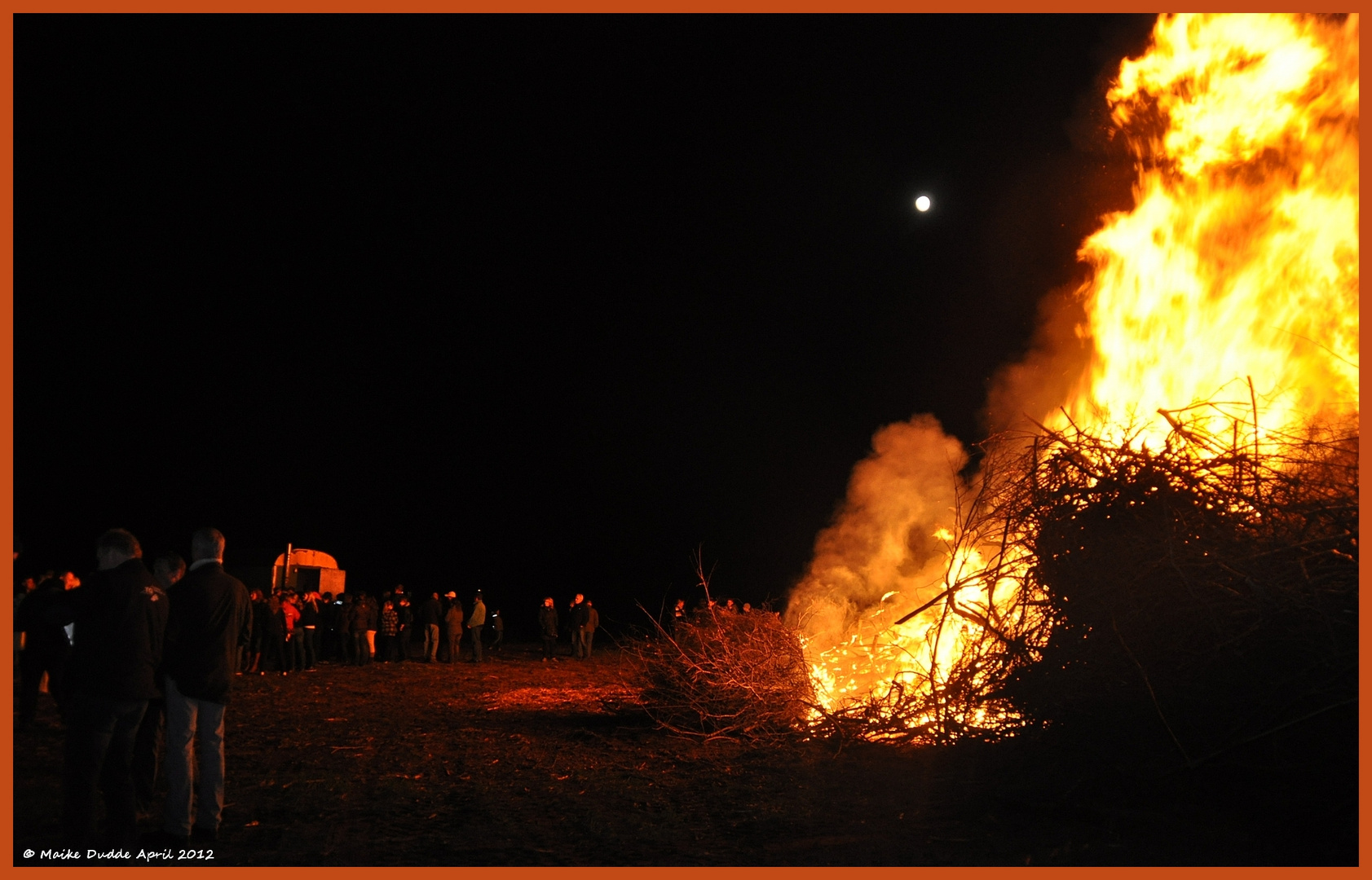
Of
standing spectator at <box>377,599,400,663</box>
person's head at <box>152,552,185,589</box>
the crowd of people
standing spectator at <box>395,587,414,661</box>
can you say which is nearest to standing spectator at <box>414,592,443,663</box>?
standing spectator at <box>395,587,414,661</box>

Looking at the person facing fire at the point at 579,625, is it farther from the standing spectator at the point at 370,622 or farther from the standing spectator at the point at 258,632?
the standing spectator at the point at 258,632

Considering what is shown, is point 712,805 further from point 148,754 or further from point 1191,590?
point 148,754

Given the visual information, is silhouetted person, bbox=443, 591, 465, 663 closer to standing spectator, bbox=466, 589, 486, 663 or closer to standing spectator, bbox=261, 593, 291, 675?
standing spectator, bbox=466, 589, 486, 663

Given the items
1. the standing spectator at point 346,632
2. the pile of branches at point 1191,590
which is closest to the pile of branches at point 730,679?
the pile of branches at point 1191,590

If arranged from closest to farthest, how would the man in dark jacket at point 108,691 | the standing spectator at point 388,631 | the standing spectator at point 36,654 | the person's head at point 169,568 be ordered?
the man in dark jacket at point 108,691, the person's head at point 169,568, the standing spectator at point 36,654, the standing spectator at point 388,631

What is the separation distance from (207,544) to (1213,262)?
29.5ft

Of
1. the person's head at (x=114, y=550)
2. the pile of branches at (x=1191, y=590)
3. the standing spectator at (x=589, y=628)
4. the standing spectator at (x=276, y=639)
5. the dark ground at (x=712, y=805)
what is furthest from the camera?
the standing spectator at (x=589, y=628)

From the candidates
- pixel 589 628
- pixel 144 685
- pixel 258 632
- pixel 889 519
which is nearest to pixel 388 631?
pixel 258 632

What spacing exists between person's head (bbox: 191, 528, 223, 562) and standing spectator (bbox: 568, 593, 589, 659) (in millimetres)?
14831

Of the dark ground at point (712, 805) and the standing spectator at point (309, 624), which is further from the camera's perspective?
the standing spectator at point (309, 624)

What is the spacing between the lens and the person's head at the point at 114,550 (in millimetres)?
4426

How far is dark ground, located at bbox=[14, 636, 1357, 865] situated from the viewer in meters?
4.67

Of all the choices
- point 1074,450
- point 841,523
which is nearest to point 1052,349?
point 841,523

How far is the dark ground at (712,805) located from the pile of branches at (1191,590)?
14.0 inches
